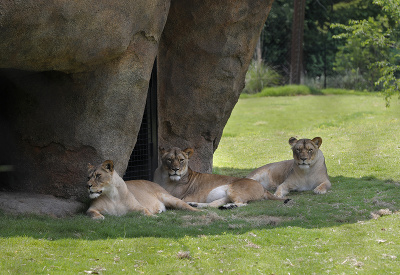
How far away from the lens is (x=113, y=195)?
363 inches

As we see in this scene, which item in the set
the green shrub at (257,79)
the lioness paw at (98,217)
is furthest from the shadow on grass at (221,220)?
the green shrub at (257,79)

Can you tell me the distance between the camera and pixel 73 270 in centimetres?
648

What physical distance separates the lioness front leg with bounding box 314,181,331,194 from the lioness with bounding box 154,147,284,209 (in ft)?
3.37

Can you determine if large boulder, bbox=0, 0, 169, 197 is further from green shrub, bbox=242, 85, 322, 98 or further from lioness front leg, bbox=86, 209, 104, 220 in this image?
green shrub, bbox=242, 85, 322, 98

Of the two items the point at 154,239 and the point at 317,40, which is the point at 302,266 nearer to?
the point at 154,239

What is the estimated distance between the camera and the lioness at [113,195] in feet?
29.6

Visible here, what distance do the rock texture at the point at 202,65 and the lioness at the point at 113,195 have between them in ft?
8.88

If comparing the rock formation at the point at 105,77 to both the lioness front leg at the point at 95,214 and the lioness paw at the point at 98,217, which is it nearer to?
the lioness front leg at the point at 95,214

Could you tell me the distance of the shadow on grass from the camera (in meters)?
7.92

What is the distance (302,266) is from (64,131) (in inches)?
168

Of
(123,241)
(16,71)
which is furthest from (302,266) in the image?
(16,71)

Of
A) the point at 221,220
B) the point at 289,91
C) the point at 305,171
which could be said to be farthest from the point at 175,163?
the point at 289,91

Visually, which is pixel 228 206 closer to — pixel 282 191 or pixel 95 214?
pixel 282 191

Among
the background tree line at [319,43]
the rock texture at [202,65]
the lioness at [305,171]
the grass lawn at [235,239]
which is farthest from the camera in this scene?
the background tree line at [319,43]
